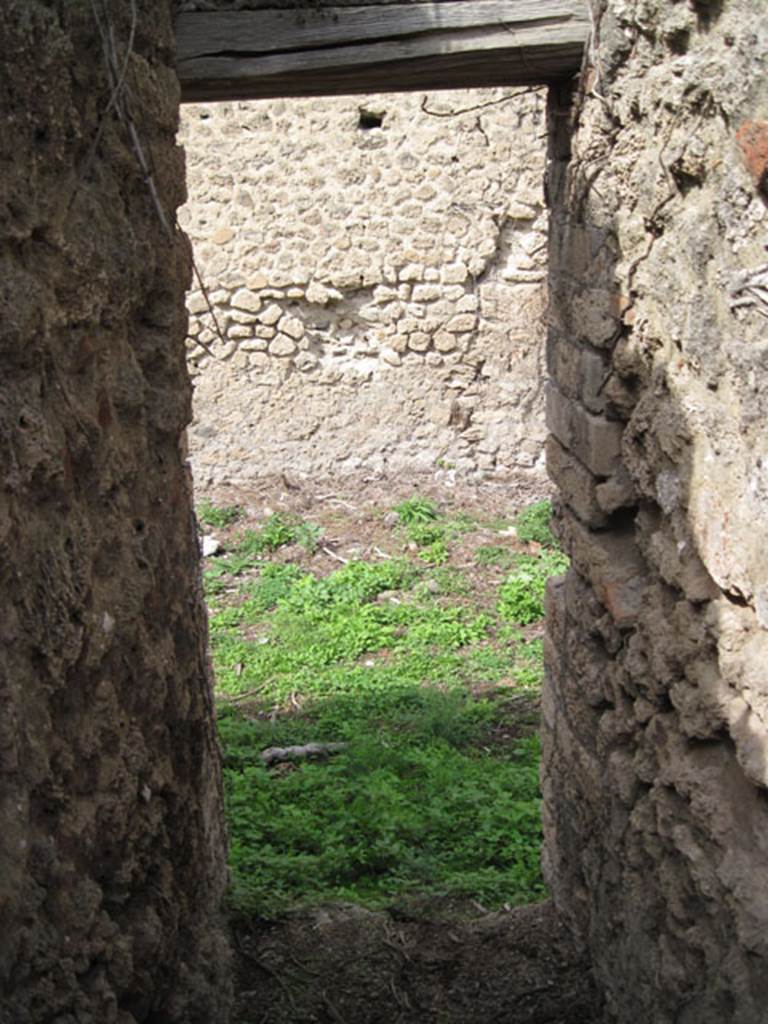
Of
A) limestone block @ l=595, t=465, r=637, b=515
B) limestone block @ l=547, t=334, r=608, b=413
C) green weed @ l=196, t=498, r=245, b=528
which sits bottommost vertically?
green weed @ l=196, t=498, r=245, b=528

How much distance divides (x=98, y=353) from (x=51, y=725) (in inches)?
34.9

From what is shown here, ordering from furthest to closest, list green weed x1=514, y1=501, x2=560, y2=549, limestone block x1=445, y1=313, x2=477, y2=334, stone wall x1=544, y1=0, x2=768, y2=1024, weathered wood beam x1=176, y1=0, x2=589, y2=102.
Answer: limestone block x1=445, y1=313, x2=477, y2=334 → green weed x1=514, y1=501, x2=560, y2=549 → weathered wood beam x1=176, y1=0, x2=589, y2=102 → stone wall x1=544, y1=0, x2=768, y2=1024

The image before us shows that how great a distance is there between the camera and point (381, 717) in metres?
6.21

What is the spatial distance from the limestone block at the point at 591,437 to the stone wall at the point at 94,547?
3.90ft

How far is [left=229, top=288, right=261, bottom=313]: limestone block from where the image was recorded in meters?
8.67

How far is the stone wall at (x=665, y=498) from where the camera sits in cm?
263

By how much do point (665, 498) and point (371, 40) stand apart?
1.56m

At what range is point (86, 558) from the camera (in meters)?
2.69

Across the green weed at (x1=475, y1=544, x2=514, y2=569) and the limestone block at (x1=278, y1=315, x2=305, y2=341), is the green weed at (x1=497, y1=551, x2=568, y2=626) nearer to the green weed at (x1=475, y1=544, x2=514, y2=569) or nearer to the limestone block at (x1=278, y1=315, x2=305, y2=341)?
the green weed at (x1=475, y1=544, x2=514, y2=569)

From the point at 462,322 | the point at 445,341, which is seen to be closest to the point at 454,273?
the point at 462,322

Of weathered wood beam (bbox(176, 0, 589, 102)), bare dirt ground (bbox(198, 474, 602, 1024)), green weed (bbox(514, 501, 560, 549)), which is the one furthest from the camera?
green weed (bbox(514, 501, 560, 549))

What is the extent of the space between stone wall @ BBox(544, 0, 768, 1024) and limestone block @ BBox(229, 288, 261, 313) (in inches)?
199

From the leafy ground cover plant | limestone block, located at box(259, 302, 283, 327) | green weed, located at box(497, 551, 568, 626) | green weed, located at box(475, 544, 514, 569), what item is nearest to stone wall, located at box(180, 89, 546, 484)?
limestone block, located at box(259, 302, 283, 327)

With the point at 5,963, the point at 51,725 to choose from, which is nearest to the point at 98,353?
the point at 51,725
